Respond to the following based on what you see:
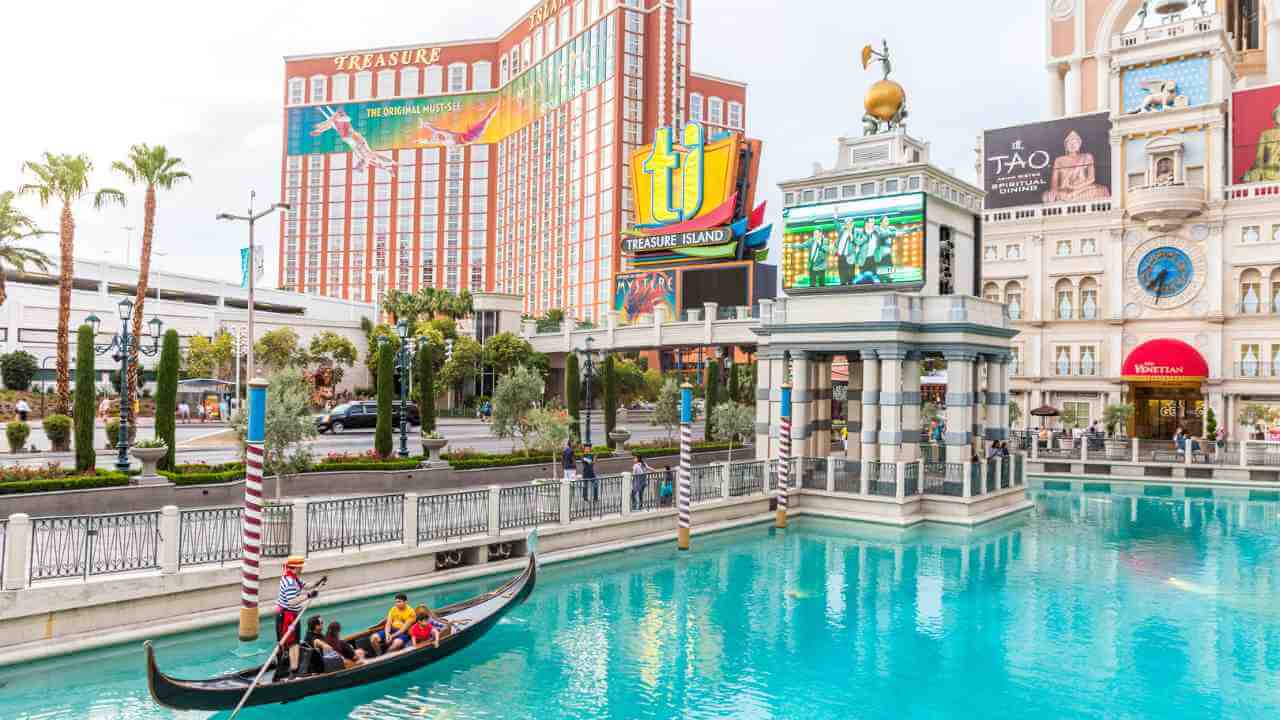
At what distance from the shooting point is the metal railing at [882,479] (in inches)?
1169

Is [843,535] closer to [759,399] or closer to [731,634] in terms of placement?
[759,399]

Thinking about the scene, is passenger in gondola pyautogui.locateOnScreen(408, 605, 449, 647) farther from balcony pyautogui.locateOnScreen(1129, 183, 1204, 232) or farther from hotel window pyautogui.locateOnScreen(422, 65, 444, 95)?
hotel window pyautogui.locateOnScreen(422, 65, 444, 95)

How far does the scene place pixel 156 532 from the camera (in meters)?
16.4

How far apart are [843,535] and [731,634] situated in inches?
449

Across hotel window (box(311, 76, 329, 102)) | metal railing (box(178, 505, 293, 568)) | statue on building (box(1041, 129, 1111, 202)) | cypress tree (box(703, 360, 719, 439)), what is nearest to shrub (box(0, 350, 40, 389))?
cypress tree (box(703, 360, 719, 439))

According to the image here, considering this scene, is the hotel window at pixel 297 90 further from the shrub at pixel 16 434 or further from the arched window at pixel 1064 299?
the arched window at pixel 1064 299

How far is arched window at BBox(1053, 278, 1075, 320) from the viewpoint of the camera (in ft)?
191

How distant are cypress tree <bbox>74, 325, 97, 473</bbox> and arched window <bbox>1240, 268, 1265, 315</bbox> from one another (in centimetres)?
5814

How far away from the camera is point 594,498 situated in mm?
24141

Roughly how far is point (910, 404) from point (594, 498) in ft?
41.8

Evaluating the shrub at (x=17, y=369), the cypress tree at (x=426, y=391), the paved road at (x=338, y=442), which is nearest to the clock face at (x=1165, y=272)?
the paved road at (x=338, y=442)

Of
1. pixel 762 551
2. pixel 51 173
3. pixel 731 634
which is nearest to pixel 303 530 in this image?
pixel 731 634

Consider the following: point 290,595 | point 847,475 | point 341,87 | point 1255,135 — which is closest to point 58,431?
point 290,595

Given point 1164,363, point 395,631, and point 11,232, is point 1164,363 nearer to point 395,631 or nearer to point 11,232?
point 395,631
